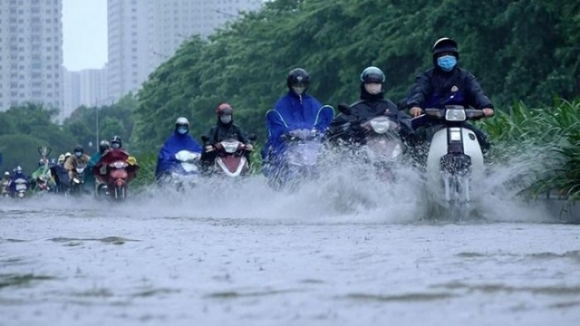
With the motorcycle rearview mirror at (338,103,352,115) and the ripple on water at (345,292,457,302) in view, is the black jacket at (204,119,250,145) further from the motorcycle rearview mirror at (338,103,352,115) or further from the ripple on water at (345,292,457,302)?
the ripple on water at (345,292,457,302)

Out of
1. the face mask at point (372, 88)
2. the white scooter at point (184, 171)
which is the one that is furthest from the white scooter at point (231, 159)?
the face mask at point (372, 88)

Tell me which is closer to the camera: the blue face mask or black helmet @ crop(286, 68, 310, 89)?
the blue face mask

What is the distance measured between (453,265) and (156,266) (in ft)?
5.57

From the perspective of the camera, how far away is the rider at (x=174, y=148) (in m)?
26.4

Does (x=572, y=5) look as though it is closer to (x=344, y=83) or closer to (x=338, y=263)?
(x=344, y=83)

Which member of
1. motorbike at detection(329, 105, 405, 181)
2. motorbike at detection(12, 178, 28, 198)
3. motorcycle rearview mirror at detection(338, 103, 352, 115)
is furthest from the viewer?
motorbike at detection(12, 178, 28, 198)

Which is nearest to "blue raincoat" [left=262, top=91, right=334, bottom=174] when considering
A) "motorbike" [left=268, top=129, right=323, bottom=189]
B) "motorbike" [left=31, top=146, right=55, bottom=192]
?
"motorbike" [left=268, top=129, right=323, bottom=189]

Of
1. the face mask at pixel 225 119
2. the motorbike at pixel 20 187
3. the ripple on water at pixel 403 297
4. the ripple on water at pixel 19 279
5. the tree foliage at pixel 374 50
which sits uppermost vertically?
the tree foliage at pixel 374 50

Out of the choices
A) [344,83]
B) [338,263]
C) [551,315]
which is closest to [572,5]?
[344,83]

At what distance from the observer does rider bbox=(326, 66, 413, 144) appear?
15.7 meters

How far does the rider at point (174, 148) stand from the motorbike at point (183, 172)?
14 cm

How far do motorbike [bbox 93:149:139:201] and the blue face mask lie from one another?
15.5m

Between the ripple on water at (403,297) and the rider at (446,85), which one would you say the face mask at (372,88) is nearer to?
the rider at (446,85)

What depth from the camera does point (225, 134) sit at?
76.2 feet
